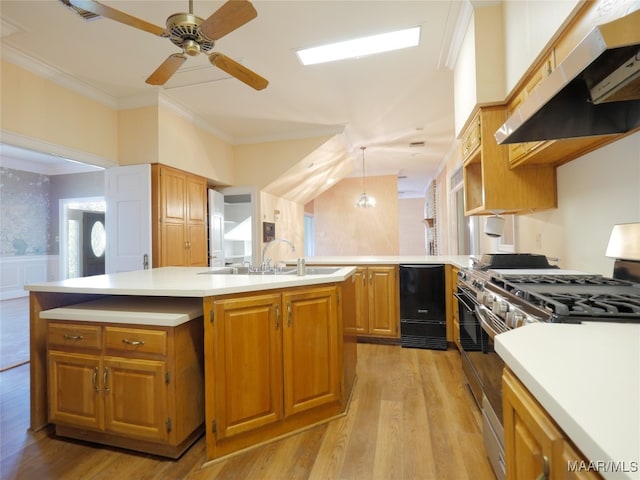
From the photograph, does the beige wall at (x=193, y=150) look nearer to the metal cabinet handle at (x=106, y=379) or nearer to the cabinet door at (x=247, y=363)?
the metal cabinet handle at (x=106, y=379)

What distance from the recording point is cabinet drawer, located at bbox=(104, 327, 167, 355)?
1.49 m

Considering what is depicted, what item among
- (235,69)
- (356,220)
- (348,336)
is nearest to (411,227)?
(356,220)

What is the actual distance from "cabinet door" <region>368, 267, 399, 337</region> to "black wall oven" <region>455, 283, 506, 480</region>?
111 centimetres

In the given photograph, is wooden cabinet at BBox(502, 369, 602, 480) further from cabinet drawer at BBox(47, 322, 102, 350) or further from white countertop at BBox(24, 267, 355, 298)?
cabinet drawer at BBox(47, 322, 102, 350)

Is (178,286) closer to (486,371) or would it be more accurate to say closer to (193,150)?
(486,371)

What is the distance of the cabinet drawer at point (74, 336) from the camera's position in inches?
62.6

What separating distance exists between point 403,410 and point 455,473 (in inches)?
21.1

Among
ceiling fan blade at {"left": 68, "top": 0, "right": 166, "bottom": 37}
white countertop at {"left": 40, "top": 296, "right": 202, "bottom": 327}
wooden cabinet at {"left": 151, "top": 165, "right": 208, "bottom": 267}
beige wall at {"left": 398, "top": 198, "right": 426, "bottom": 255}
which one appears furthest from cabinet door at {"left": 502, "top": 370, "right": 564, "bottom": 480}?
beige wall at {"left": 398, "top": 198, "right": 426, "bottom": 255}

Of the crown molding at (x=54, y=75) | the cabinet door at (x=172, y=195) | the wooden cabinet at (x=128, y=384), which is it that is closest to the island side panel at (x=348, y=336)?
the wooden cabinet at (x=128, y=384)

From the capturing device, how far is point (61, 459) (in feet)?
5.03

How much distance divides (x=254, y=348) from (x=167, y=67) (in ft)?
6.16

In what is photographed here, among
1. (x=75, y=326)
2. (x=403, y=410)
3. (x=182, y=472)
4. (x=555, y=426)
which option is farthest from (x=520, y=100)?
(x=75, y=326)

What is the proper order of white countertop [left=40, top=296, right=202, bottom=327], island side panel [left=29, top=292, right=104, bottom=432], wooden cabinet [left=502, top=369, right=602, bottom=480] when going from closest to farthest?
wooden cabinet [left=502, top=369, right=602, bottom=480] → white countertop [left=40, top=296, right=202, bottom=327] → island side panel [left=29, top=292, right=104, bottom=432]

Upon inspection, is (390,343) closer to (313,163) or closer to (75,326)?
(75,326)
